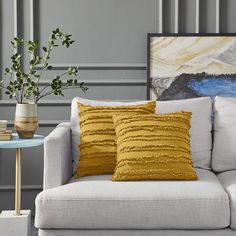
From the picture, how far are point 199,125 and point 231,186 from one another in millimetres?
475

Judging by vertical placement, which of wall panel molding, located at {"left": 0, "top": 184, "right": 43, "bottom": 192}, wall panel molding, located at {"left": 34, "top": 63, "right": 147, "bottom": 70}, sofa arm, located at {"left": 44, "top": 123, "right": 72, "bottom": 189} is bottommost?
wall panel molding, located at {"left": 0, "top": 184, "right": 43, "bottom": 192}

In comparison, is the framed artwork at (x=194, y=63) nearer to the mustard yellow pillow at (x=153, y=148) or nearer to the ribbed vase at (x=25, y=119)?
the mustard yellow pillow at (x=153, y=148)

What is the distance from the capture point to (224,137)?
301cm

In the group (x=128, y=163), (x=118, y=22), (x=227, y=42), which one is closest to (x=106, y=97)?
(x=118, y=22)

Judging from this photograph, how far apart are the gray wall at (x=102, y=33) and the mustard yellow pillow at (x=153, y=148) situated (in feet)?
2.79

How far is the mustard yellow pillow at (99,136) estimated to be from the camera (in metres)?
2.83

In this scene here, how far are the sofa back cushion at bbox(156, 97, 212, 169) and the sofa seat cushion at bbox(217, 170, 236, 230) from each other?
0.42 feet

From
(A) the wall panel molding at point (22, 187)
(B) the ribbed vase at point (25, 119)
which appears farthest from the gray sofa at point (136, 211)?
(A) the wall panel molding at point (22, 187)

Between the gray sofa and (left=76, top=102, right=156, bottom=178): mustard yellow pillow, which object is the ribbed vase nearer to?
(left=76, top=102, right=156, bottom=178): mustard yellow pillow

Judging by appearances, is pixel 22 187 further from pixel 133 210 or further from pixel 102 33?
pixel 133 210

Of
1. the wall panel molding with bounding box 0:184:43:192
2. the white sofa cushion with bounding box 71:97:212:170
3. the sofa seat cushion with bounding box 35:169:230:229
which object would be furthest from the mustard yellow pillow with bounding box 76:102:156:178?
the wall panel molding with bounding box 0:184:43:192

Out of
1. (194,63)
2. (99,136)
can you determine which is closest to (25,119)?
(99,136)

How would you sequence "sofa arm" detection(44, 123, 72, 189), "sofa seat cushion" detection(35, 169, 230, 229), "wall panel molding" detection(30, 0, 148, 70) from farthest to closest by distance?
"wall panel molding" detection(30, 0, 148, 70) < "sofa arm" detection(44, 123, 72, 189) < "sofa seat cushion" detection(35, 169, 230, 229)

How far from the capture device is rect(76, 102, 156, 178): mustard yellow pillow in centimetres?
283
